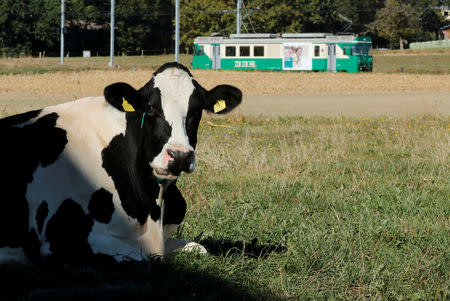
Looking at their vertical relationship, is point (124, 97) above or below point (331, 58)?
below

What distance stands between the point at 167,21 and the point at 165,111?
332 feet

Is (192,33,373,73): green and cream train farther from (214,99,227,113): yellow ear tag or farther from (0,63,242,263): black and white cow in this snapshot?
(0,63,242,263): black and white cow

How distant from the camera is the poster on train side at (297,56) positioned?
55.2 metres

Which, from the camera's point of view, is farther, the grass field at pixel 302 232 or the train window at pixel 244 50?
the train window at pixel 244 50

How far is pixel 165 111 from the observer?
4.56 m

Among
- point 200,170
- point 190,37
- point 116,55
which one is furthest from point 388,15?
point 200,170

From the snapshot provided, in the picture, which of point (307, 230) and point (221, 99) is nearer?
point (221, 99)


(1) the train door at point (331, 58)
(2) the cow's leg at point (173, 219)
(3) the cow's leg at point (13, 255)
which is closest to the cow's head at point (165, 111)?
(2) the cow's leg at point (173, 219)

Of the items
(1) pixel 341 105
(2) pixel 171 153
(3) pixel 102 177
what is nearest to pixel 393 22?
(1) pixel 341 105

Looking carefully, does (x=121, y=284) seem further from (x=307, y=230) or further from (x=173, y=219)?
(x=307, y=230)

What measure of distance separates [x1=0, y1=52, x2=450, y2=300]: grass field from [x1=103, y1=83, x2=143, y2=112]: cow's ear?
1070mm

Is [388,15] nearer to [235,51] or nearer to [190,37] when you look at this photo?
[190,37]

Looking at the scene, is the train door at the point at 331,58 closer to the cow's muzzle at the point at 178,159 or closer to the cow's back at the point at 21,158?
the cow's back at the point at 21,158

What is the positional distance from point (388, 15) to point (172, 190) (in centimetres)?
9021
